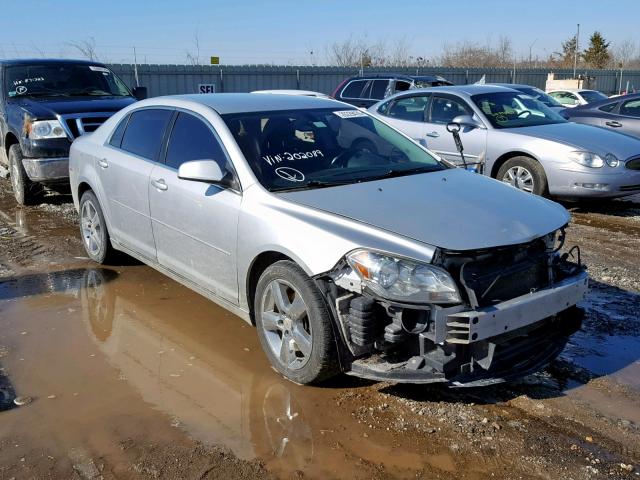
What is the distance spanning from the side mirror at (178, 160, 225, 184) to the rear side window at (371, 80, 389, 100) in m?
10.5

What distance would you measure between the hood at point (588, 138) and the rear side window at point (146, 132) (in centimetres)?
515

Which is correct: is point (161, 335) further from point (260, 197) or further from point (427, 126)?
point (427, 126)

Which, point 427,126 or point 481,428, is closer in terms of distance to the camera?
point 481,428

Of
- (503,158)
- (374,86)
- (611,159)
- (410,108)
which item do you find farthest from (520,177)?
(374,86)

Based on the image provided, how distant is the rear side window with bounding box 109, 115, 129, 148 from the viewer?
5606 mm

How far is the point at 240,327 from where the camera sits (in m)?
4.74

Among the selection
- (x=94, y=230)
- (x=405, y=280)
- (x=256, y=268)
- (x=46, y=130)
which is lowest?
(x=94, y=230)

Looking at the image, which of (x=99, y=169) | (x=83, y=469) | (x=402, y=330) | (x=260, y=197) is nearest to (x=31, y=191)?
(x=99, y=169)

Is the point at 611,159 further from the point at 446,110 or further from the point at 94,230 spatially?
the point at 94,230

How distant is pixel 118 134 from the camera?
566 cm

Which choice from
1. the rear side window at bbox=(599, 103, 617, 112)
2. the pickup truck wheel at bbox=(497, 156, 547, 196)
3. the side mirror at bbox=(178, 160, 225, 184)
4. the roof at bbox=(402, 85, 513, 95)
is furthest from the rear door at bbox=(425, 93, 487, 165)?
the side mirror at bbox=(178, 160, 225, 184)

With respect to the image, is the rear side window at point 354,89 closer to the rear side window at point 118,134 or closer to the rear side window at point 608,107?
the rear side window at point 608,107

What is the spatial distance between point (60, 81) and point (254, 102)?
5.95 m

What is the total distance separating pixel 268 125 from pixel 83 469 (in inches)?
99.2
